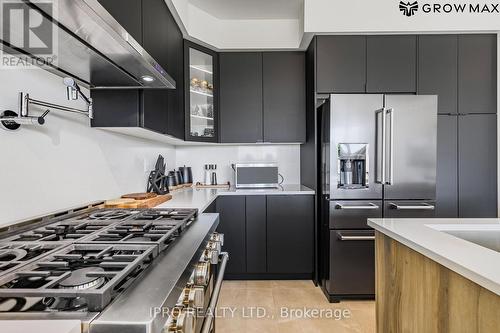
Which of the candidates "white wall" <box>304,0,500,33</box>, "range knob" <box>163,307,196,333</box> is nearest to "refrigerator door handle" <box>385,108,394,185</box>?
"white wall" <box>304,0,500,33</box>

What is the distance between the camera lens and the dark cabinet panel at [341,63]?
2535 mm

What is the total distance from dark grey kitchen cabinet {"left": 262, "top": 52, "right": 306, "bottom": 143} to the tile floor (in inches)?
58.5

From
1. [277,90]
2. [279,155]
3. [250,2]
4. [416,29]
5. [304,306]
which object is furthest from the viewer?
[279,155]

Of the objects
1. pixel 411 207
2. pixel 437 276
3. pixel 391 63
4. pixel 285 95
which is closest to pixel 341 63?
pixel 391 63

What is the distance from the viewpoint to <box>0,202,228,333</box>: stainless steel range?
50cm

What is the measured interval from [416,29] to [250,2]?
5.09 feet

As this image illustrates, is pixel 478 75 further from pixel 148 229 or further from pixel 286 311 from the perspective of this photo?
pixel 148 229

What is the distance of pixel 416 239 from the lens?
1.04m

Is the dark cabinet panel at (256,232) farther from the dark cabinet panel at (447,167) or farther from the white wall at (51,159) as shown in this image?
the dark cabinet panel at (447,167)

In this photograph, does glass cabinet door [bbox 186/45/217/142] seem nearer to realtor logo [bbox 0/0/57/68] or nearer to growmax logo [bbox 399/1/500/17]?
realtor logo [bbox 0/0/57/68]

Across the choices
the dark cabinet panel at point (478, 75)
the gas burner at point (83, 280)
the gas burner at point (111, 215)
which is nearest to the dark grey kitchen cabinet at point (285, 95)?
the dark cabinet panel at point (478, 75)

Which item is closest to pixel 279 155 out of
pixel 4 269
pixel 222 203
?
pixel 222 203

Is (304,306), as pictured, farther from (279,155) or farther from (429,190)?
(279,155)

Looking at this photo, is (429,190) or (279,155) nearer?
(429,190)
